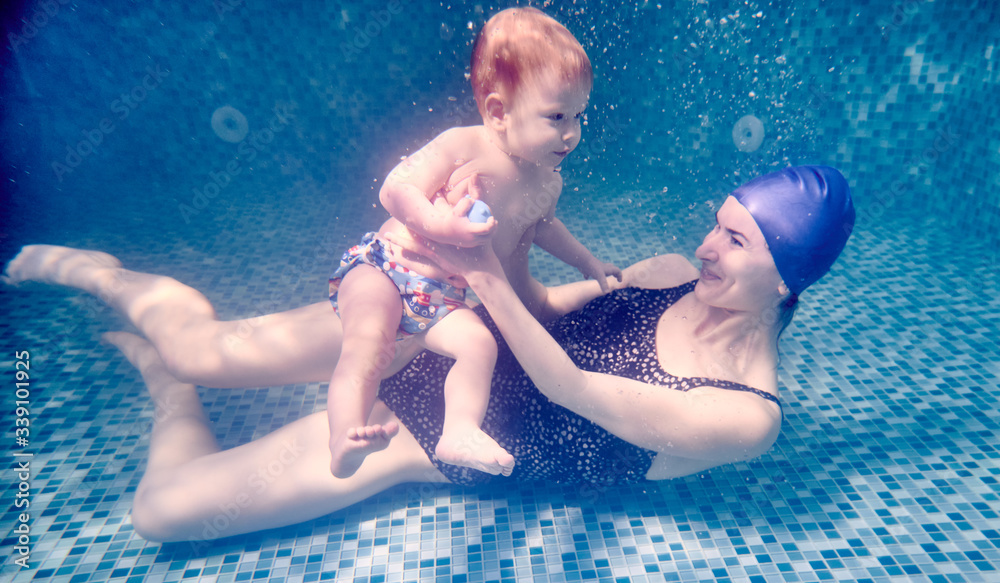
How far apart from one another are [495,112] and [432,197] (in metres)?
0.32

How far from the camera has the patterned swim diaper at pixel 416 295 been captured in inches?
65.9

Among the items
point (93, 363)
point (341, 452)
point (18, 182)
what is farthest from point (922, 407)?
point (18, 182)

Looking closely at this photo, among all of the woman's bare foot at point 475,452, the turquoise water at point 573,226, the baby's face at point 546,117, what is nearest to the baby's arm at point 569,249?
the baby's face at point 546,117

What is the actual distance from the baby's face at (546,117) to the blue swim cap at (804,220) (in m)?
0.57

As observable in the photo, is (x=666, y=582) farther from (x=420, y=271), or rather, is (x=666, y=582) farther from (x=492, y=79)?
(x=492, y=79)

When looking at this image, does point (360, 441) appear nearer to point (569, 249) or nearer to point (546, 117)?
point (546, 117)

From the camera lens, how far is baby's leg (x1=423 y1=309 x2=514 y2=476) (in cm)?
128

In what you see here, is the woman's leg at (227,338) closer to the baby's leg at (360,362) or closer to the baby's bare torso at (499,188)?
the baby's leg at (360,362)

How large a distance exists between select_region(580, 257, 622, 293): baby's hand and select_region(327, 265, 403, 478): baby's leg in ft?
2.58

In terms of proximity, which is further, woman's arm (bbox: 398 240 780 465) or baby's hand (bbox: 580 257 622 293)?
baby's hand (bbox: 580 257 622 293)

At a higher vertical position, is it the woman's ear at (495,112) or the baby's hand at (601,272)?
the woman's ear at (495,112)

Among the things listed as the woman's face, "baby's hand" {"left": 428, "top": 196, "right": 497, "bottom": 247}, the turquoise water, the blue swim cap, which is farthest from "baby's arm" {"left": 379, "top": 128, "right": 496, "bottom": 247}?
the turquoise water

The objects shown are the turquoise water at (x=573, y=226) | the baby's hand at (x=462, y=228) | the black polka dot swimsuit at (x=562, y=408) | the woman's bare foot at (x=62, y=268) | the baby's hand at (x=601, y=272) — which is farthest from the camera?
the woman's bare foot at (x=62, y=268)

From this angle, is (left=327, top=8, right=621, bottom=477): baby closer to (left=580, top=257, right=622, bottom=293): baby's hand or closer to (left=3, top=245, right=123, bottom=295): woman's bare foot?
(left=580, top=257, right=622, bottom=293): baby's hand
